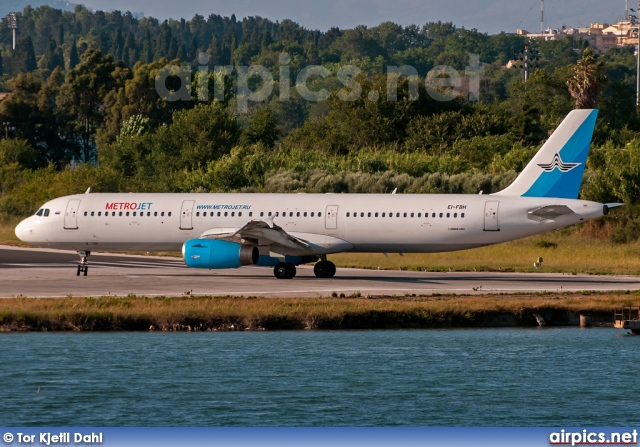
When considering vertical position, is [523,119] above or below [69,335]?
above

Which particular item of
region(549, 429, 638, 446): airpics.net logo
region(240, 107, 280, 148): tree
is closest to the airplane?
region(549, 429, 638, 446): airpics.net logo

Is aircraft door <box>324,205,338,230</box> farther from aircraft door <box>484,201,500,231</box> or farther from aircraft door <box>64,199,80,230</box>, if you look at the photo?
aircraft door <box>64,199,80,230</box>

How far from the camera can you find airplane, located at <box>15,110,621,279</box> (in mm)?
46344

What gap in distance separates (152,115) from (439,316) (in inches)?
4119

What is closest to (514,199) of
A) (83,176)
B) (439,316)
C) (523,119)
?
(439,316)

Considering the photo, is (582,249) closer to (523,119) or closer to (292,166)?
(292,166)

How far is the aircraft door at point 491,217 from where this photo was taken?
4650 centimetres

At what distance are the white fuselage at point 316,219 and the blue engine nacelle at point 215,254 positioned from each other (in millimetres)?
2832

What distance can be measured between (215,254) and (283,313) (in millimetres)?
10815

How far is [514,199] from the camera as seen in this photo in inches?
1836

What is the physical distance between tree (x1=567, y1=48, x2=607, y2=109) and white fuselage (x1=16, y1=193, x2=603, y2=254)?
7177 cm

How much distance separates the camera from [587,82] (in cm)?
11550

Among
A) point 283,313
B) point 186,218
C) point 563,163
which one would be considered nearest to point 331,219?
point 186,218

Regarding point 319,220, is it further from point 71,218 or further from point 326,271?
point 71,218
